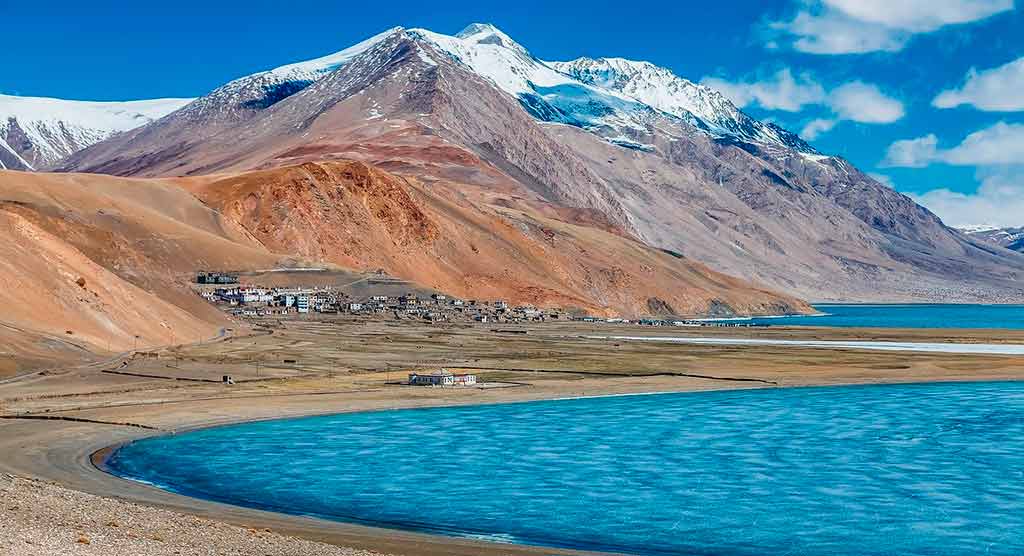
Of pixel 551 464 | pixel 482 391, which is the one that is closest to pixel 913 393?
pixel 482 391

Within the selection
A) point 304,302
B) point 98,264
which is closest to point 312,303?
point 304,302

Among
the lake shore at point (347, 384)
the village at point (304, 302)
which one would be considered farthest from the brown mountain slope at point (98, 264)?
the lake shore at point (347, 384)

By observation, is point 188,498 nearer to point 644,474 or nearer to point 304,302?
point 644,474

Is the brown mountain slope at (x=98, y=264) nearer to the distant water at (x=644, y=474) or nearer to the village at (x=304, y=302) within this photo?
the village at (x=304, y=302)

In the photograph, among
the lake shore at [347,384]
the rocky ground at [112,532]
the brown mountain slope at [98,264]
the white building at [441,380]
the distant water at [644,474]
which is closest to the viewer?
the rocky ground at [112,532]

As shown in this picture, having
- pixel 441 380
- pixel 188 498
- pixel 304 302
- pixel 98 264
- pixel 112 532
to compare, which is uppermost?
pixel 304 302
